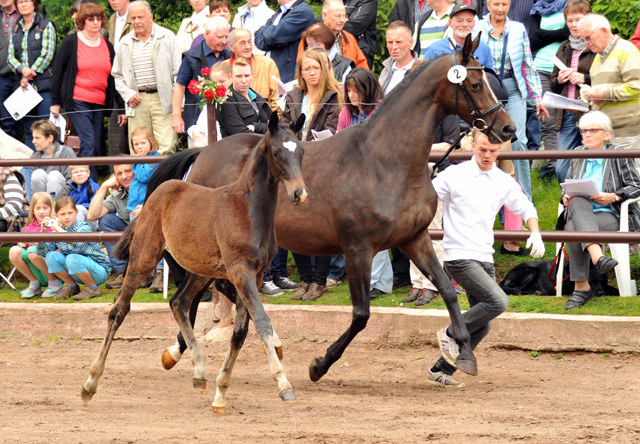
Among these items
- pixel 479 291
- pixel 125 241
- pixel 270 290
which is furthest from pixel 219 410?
pixel 270 290

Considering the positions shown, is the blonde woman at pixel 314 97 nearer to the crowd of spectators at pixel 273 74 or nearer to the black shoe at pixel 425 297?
the crowd of spectators at pixel 273 74

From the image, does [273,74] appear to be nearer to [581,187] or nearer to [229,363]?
[581,187]

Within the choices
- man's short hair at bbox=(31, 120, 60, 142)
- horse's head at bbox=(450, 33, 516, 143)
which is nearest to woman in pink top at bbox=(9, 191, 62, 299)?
man's short hair at bbox=(31, 120, 60, 142)

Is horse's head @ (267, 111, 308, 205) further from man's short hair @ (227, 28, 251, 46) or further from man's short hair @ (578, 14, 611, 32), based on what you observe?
man's short hair @ (578, 14, 611, 32)

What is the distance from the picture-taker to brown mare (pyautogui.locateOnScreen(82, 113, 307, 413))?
19.5 feet

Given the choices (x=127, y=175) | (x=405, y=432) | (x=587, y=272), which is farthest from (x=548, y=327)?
(x=127, y=175)

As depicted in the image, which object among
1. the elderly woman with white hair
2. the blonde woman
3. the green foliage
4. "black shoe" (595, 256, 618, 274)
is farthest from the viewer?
the green foliage

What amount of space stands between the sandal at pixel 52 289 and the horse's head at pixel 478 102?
5.23 metres

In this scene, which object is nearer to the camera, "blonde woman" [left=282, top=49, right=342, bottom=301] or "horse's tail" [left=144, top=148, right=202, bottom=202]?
"horse's tail" [left=144, top=148, right=202, bottom=202]

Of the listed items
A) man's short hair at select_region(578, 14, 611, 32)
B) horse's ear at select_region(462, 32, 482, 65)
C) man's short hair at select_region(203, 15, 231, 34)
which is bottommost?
man's short hair at select_region(203, 15, 231, 34)

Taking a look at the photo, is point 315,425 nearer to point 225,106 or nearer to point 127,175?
point 225,106

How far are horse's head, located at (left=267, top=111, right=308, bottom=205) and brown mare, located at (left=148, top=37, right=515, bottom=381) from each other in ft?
3.65

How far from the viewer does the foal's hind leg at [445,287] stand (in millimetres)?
6774

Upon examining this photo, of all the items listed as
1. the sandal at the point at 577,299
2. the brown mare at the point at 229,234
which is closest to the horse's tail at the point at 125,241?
the brown mare at the point at 229,234
